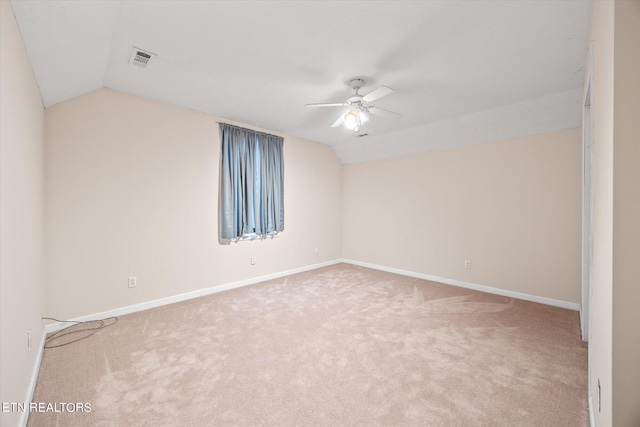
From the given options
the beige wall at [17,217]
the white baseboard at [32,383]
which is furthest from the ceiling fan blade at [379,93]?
the white baseboard at [32,383]

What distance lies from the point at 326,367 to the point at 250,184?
287 centimetres

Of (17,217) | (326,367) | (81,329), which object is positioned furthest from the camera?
(81,329)

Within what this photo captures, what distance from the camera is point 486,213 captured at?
3908mm

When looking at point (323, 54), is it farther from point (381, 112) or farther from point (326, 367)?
point (326, 367)

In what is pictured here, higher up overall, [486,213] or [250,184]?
[250,184]

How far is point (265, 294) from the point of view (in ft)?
12.4

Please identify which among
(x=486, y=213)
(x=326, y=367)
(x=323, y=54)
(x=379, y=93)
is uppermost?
(x=323, y=54)

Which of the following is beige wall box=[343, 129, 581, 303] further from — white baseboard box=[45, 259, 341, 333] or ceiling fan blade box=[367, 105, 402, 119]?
white baseboard box=[45, 259, 341, 333]

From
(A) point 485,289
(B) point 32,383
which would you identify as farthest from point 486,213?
(B) point 32,383

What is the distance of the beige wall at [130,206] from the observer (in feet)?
8.93

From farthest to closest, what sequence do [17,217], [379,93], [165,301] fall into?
1. [165,301]
2. [379,93]
3. [17,217]

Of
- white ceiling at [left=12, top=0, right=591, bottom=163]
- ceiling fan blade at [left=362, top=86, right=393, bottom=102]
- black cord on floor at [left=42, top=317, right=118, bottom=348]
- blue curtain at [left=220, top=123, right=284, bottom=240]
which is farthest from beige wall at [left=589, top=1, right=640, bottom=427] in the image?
blue curtain at [left=220, top=123, right=284, bottom=240]

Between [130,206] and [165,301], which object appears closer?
[130,206]

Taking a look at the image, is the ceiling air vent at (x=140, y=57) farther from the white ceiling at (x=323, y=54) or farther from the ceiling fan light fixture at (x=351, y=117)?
the ceiling fan light fixture at (x=351, y=117)
